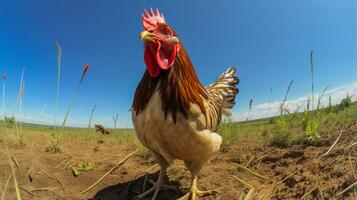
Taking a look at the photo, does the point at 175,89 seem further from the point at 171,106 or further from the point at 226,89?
the point at 226,89

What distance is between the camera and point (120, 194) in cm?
304

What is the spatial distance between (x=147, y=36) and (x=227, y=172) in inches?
68.3

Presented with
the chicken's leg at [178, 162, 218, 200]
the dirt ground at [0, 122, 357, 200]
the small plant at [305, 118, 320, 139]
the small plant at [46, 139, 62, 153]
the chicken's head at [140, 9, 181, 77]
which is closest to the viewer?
the dirt ground at [0, 122, 357, 200]

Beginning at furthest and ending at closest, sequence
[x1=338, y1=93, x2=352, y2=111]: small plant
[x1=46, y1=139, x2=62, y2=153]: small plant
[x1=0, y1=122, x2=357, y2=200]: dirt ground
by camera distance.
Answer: [x1=338, y1=93, x2=352, y2=111]: small plant → [x1=46, y1=139, x2=62, y2=153]: small plant → [x1=0, y1=122, x2=357, y2=200]: dirt ground

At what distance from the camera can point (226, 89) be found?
4.79 m

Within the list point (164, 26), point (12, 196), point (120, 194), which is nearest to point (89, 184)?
point (120, 194)

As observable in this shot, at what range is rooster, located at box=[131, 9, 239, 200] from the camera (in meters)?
2.28

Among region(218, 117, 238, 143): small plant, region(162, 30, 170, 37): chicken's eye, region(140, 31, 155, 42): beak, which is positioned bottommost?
region(218, 117, 238, 143): small plant

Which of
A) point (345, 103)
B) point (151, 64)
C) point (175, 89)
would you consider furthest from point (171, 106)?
point (345, 103)

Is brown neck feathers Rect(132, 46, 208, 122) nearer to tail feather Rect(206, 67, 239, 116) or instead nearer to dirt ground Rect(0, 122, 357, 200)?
dirt ground Rect(0, 122, 357, 200)

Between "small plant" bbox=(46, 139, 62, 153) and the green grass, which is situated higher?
the green grass

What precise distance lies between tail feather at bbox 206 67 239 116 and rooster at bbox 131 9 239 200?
5.78ft

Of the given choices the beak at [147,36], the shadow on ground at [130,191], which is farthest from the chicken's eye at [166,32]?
the shadow on ground at [130,191]

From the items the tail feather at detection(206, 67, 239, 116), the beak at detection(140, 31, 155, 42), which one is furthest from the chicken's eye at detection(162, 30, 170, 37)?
the tail feather at detection(206, 67, 239, 116)
